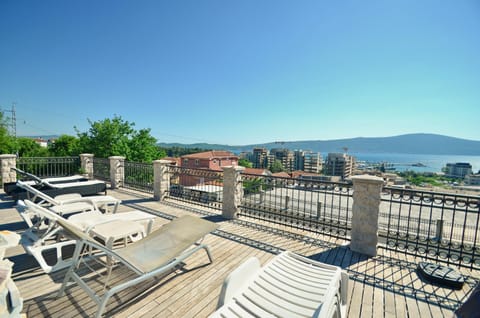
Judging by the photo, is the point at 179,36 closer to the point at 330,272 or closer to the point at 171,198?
the point at 171,198

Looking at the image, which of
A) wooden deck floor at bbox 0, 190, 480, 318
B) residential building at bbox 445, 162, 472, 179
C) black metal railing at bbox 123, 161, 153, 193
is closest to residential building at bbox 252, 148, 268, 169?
residential building at bbox 445, 162, 472, 179

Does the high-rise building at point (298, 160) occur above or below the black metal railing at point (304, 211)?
below

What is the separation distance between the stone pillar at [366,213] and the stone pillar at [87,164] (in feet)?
38.8

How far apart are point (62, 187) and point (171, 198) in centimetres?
311

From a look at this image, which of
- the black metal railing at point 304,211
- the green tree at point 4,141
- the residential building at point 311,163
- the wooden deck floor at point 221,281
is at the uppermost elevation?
the green tree at point 4,141

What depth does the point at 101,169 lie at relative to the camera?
412 inches

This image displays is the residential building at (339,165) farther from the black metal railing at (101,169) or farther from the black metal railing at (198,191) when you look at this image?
the black metal railing at (101,169)

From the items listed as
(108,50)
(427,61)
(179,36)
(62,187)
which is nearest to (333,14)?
(427,61)

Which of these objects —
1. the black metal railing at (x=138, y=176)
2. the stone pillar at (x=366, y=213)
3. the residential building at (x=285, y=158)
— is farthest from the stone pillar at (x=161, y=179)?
the residential building at (x=285, y=158)

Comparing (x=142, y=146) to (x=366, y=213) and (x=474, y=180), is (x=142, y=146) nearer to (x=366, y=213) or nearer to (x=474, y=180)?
(x=366, y=213)

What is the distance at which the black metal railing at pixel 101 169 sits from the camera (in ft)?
33.4

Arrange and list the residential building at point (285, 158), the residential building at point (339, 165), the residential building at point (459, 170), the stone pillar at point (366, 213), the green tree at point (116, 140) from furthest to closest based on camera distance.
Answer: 1. the residential building at point (285, 158)
2. the residential building at point (339, 165)
3. the residential building at point (459, 170)
4. the green tree at point (116, 140)
5. the stone pillar at point (366, 213)

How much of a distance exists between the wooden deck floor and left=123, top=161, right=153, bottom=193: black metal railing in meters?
4.13

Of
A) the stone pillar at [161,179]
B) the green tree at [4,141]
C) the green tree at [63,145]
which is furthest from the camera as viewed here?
the green tree at [63,145]
